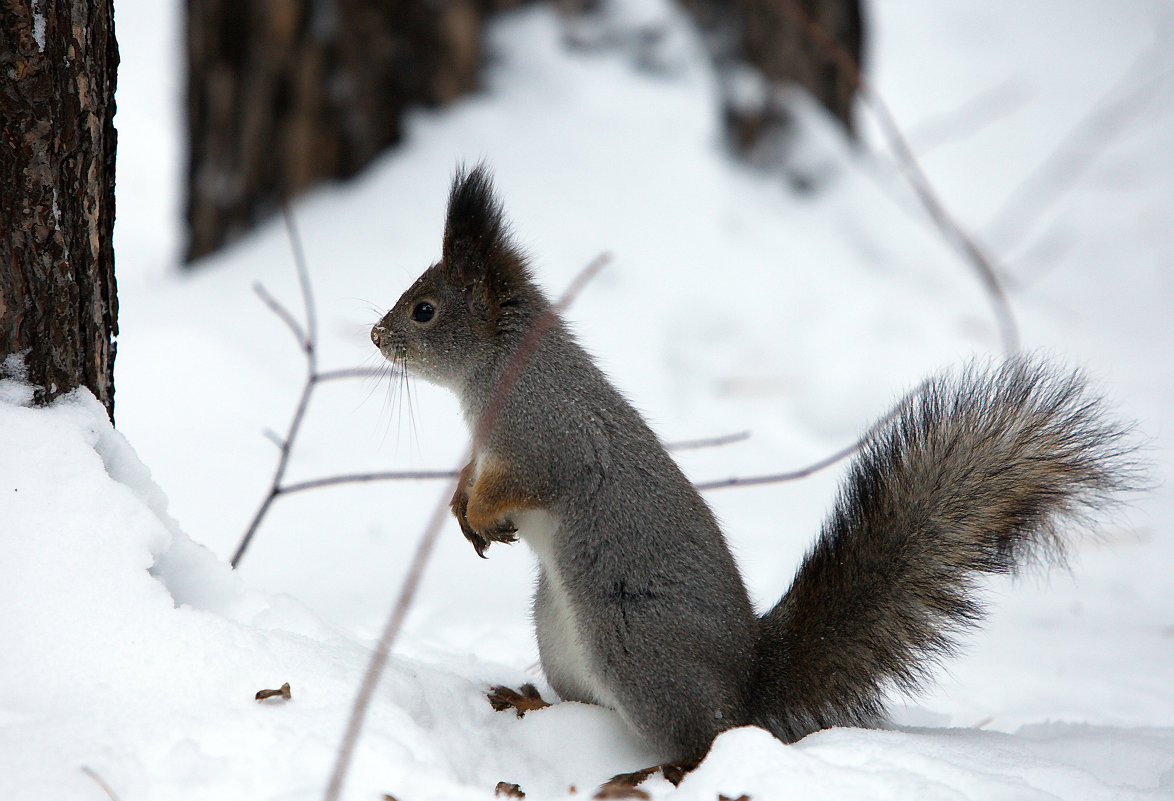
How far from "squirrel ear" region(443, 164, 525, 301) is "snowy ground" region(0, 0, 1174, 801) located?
37cm

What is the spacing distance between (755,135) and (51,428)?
2.91 m

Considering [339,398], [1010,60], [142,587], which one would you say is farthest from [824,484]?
[1010,60]

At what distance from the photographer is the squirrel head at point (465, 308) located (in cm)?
160

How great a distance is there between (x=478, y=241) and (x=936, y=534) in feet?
2.61

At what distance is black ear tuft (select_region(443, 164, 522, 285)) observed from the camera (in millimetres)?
1526

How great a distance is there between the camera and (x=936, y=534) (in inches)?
54.0

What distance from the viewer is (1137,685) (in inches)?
74.0

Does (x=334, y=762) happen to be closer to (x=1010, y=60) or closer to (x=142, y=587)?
(x=142, y=587)

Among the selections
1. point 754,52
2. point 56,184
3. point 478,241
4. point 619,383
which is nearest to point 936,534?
point 478,241

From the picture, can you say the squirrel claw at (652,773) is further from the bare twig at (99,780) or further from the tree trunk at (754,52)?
the tree trunk at (754,52)

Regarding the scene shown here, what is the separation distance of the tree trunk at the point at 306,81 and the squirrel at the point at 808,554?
1.90 meters

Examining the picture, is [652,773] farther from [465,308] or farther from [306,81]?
[306,81]

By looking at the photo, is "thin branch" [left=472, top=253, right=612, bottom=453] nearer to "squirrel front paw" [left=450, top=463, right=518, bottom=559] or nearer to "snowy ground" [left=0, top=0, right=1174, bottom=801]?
"squirrel front paw" [left=450, top=463, right=518, bottom=559]

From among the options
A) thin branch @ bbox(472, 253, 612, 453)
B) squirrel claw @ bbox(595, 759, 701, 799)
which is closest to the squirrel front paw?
thin branch @ bbox(472, 253, 612, 453)
